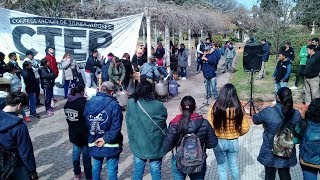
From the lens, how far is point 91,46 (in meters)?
12.4

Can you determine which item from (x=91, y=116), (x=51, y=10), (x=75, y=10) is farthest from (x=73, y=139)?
(x=51, y=10)

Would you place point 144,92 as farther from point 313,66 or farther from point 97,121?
point 313,66

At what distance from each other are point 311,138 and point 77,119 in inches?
122

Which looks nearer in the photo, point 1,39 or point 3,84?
point 3,84

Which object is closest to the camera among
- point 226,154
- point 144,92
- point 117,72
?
point 144,92

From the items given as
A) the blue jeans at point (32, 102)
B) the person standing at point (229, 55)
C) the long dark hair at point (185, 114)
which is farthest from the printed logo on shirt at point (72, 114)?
the person standing at point (229, 55)

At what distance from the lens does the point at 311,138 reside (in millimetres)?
3949

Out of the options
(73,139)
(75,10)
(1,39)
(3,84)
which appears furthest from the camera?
(75,10)

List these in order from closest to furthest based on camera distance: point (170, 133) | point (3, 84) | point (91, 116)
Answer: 1. point (170, 133)
2. point (91, 116)
3. point (3, 84)

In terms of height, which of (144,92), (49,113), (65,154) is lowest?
(65,154)

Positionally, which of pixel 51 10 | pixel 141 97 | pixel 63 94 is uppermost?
pixel 51 10

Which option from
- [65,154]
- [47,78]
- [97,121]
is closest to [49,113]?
[47,78]

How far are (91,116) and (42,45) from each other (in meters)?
8.17

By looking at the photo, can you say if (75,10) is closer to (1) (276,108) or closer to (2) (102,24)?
(2) (102,24)
